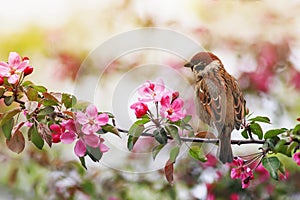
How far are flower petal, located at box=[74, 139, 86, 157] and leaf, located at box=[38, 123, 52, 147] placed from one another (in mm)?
34

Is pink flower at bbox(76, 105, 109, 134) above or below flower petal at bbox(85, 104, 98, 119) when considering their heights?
below

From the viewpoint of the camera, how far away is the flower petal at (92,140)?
2.34ft

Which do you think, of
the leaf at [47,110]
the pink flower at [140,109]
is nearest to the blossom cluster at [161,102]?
the pink flower at [140,109]

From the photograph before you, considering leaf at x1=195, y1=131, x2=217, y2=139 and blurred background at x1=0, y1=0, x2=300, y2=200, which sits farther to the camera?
blurred background at x1=0, y1=0, x2=300, y2=200

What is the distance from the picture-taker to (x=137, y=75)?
5.25ft

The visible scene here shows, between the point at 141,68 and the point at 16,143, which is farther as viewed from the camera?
the point at 141,68

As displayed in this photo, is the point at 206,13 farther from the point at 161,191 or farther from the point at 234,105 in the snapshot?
the point at 234,105

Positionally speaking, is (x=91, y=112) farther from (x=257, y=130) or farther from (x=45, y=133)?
(x=257, y=130)

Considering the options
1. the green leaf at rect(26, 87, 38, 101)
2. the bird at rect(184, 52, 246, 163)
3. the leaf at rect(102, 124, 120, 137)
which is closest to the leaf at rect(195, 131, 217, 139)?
the bird at rect(184, 52, 246, 163)

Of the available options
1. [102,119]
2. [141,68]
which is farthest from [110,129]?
[141,68]

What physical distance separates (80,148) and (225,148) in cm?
19

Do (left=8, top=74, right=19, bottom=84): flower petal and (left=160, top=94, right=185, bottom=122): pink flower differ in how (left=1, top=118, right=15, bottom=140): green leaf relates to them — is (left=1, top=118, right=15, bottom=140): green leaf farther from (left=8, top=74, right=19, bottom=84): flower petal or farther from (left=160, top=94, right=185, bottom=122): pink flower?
(left=160, top=94, right=185, bottom=122): pink flower

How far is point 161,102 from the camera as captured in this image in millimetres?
721

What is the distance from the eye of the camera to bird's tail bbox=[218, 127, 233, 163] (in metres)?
0.73
